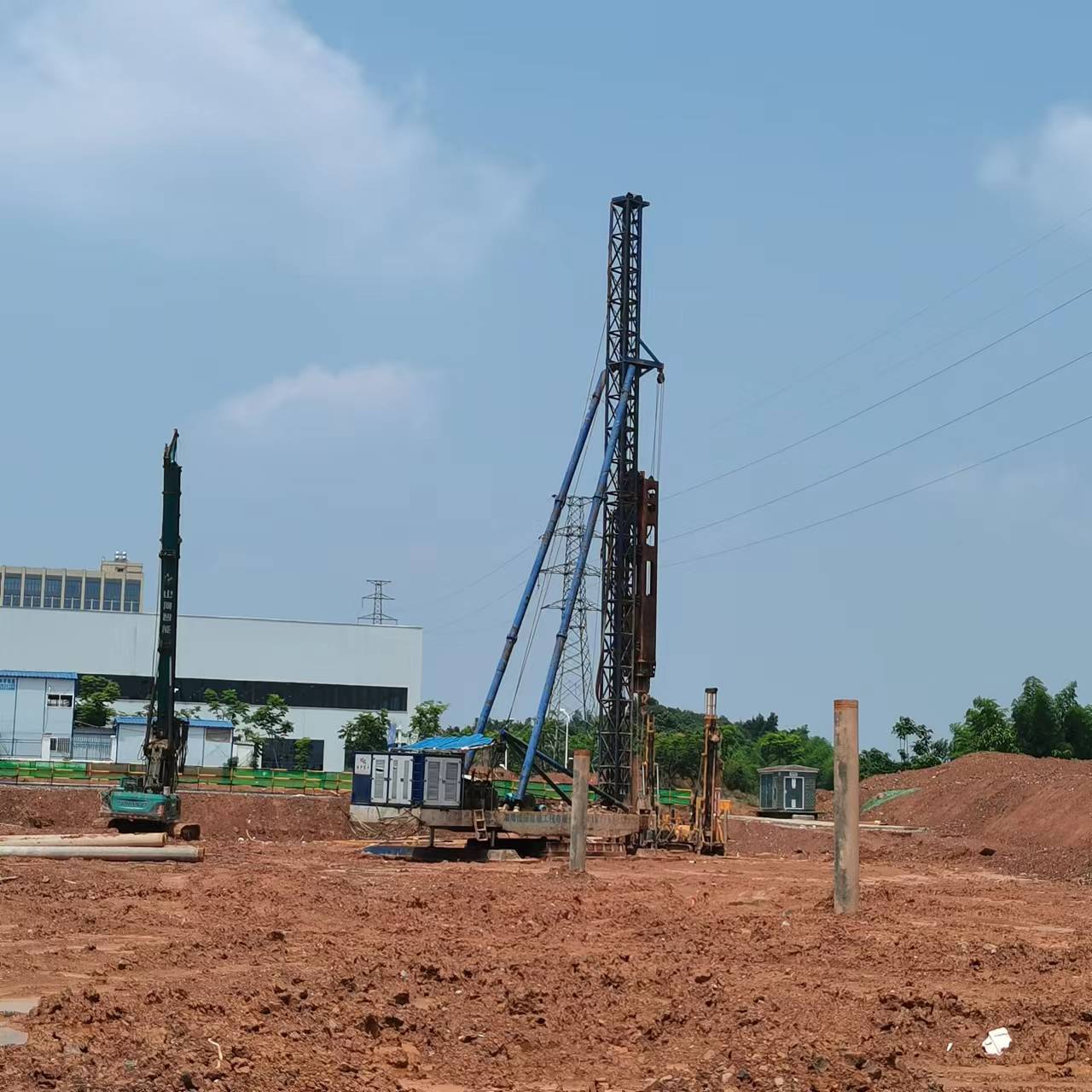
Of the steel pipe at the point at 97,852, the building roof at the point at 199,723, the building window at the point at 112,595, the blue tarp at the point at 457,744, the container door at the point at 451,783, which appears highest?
the building window at the point at 112,595

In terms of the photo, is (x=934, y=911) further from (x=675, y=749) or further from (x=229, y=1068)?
(x=675, y=749)

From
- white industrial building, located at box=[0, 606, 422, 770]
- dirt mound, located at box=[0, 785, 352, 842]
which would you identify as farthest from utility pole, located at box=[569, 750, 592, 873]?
white industrial building, located at box=[0, 606, 422, 770]

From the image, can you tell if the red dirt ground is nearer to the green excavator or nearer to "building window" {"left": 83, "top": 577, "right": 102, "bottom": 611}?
the green excavator

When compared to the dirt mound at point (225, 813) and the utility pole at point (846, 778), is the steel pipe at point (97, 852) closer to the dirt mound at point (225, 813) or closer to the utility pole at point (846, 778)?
the dirt mound at point (225, 813)

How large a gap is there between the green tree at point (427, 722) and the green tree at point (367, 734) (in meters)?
4.21

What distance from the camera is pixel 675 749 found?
263 feet

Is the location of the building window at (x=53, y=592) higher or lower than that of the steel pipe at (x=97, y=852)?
higher

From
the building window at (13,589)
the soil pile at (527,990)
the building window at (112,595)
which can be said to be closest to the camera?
the soil pile at (527,990)

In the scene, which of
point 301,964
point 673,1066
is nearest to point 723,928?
point 301,964

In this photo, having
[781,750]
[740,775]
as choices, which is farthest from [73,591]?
[740,775]

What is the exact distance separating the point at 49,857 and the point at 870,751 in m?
57.3

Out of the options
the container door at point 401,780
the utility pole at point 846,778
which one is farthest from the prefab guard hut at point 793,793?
the utility pole at point 846,778

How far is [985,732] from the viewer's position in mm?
75125

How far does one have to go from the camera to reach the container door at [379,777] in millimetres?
35375
